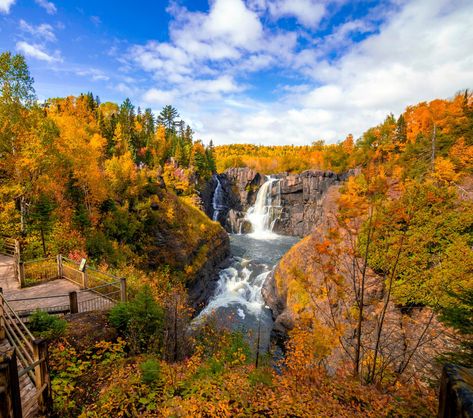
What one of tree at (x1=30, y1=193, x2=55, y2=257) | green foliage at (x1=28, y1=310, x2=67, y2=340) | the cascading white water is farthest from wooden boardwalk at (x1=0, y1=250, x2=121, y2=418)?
the cascading white water

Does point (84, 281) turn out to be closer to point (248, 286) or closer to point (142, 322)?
point (142, 322)

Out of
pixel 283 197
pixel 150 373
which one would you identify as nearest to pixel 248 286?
pixel 150 373

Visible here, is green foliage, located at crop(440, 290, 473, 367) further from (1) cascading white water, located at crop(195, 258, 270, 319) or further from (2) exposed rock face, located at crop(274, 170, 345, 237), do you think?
(2) exposed rock face, located at crop(274, 170, 345, 237)

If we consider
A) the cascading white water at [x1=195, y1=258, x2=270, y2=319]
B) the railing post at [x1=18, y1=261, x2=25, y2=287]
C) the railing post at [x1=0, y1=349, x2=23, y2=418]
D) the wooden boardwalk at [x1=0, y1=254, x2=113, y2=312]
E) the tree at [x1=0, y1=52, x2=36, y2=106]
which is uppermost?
the tree at [x1=0, y1=52, x2=36, y2=106]

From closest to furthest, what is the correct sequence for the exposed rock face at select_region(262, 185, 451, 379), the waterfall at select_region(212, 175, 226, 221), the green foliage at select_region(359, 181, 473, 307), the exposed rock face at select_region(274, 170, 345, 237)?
1. the exposed rock face at select_region(262, 185, 451, 379)
2. the green foliage at select_region(359, 181, 473, 307)
3. the exposed rock face at select_region(274, 170, 345, 237)
4. the waterfall at select_region(212, 175, 226, 221)

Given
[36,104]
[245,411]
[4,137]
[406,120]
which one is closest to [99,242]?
[4,137]

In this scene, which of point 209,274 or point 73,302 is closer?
point 73,302

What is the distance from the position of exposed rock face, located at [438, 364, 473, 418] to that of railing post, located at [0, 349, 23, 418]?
12.1 feet

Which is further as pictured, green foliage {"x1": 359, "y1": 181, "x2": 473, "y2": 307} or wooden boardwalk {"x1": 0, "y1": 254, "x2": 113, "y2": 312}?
green foliage {"x1": 359, "y1": 181, "x2": 473, "y2": 307}

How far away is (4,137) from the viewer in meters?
17.7

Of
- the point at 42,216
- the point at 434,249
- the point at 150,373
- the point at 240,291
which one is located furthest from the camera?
the point at 240,291

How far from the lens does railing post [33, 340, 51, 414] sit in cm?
539

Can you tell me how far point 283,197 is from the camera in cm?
6406

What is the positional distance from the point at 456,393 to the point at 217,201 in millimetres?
62831
